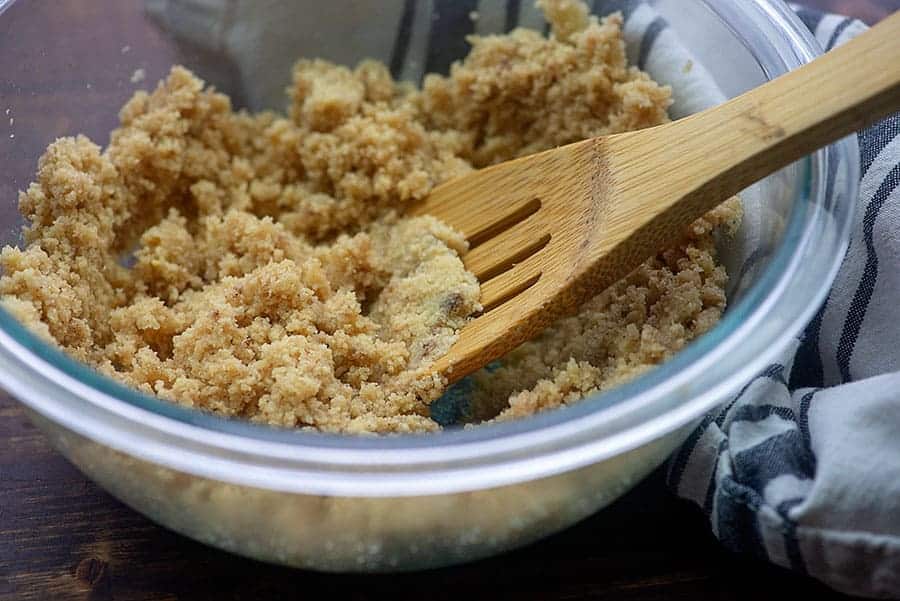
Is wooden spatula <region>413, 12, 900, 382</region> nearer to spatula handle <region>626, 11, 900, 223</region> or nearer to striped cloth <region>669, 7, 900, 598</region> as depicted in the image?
spatula handle <region>626, 11, 900, 223</region>

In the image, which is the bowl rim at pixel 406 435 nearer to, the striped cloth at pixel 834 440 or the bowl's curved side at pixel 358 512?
the bowl's curved side at pixel 358 512

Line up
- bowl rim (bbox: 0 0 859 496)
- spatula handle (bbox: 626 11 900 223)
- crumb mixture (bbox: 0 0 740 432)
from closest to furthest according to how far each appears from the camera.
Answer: bowl rim (bbox: 0 0 859 496) → spatula handle (bbox: 626 11 900 223) → crumb mixture (bbox: 0 0 740 432)

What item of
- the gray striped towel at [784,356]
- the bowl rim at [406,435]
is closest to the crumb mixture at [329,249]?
the gray striped towel at [784,356]

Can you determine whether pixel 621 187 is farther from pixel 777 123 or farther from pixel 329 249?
pixel 329 249

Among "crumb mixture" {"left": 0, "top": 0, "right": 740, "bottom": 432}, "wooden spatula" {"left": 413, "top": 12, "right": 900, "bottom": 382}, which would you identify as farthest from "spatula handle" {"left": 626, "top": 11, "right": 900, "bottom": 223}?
"crumb mixture" {"left": 0, "top": 0, "right": 740, "bottom": 432}

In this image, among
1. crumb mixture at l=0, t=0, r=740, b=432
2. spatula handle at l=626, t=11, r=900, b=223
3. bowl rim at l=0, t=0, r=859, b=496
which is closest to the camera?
bowl rim at l=0, t=0, r=859, b=496

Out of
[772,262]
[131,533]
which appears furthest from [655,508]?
[131,533]

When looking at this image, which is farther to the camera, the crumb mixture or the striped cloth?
the crumb mixture

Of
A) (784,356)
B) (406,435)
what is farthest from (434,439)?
(784,356)
